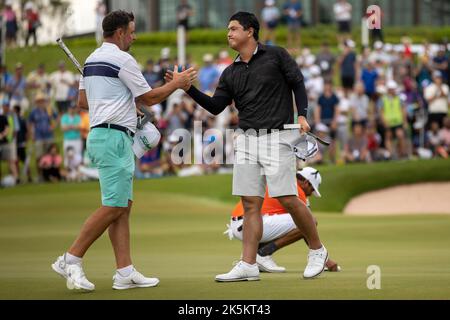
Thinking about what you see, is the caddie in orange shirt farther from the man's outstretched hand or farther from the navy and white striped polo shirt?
the navy and white striped polo shirt

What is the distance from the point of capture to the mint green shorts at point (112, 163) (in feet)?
32.0

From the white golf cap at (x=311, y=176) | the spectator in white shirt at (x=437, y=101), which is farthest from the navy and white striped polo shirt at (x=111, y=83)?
the spectator in white shirt at (x=437, y=101)

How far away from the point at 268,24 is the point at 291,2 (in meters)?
1.62

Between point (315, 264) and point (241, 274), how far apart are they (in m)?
0.72

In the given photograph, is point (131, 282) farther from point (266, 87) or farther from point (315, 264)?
point (266, 87)

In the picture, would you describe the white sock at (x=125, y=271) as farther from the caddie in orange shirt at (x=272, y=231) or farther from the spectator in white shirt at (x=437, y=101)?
the spectator in white shirt at (x=437, y=101)

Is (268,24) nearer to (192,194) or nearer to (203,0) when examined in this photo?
(192,194)

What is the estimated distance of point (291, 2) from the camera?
39.8 m

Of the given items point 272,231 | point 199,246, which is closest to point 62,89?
point 199,246

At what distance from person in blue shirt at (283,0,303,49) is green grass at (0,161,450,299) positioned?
42.9 feet

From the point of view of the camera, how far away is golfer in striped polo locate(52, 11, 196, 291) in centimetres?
974

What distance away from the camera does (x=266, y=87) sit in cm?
1058

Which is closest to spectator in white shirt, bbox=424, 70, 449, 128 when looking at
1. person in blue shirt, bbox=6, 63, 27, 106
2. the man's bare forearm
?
person in blue shirt, bbox=6, 63, 27, 106
